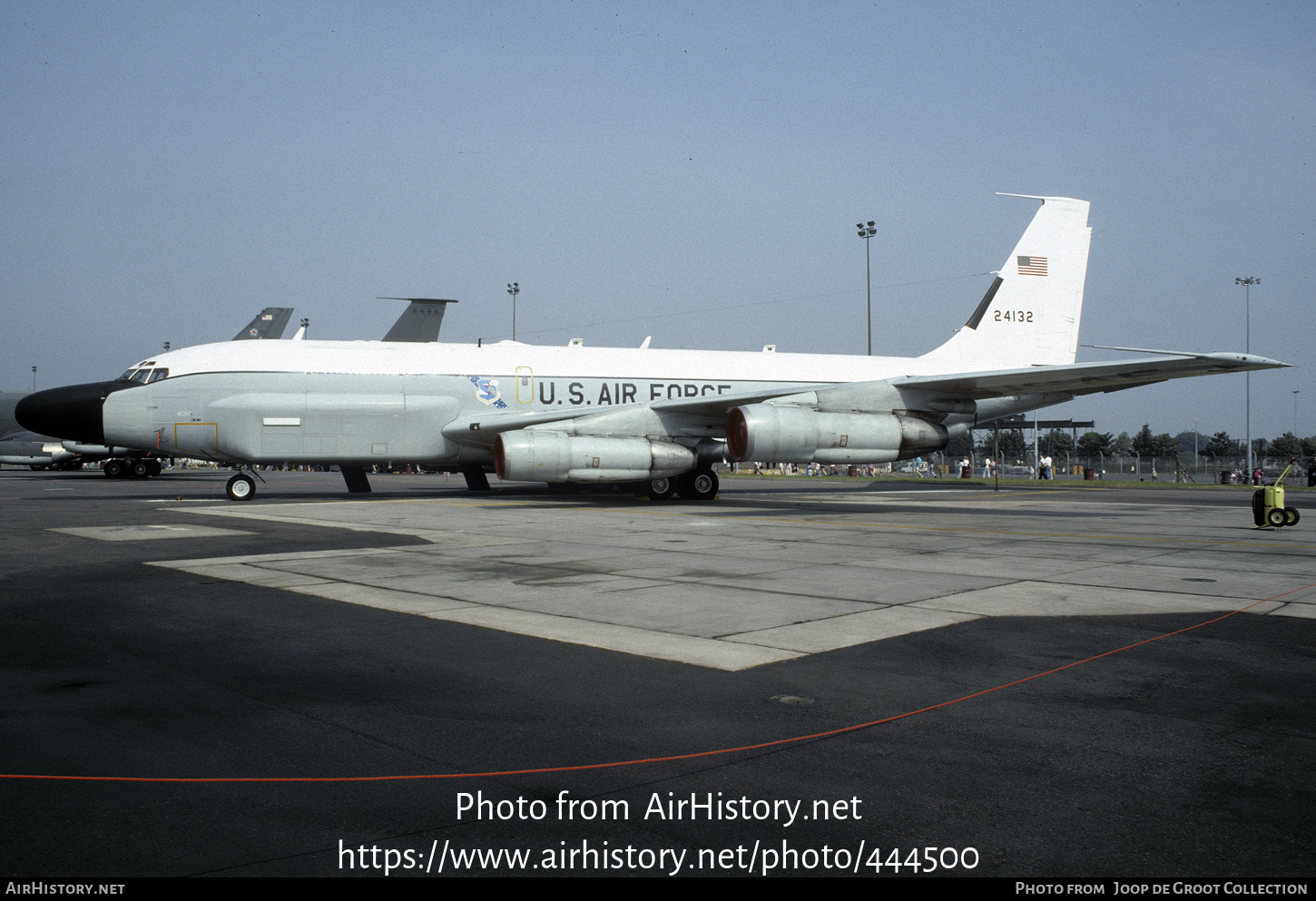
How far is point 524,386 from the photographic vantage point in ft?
75.2

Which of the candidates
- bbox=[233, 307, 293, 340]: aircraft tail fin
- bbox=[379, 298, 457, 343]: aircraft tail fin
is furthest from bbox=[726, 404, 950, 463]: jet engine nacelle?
bbox=[233, 307, 293, 340]: aircraft tail fin

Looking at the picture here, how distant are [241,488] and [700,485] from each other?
1135 centimetres

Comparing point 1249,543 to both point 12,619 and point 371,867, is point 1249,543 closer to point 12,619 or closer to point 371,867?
point 371,867

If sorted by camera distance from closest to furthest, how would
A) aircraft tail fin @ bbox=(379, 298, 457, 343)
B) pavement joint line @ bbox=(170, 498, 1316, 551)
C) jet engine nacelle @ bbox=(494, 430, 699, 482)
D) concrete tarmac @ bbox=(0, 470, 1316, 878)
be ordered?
concrete tarmac @ bbox=(0, 470, 1316, 878), pavement joint line @ bbox=(170, 498, 1316, 551), jet engine nacelle @ bbox=(494, 430, 699, 482), aircraft tail fin @ bbox=(379, 298, 457, 343)

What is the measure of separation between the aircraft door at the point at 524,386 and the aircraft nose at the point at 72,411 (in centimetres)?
881

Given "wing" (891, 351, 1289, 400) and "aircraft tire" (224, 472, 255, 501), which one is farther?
"aircraft tire" (224, 472, 255, 501)

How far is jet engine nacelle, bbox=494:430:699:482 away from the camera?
61.3 ft

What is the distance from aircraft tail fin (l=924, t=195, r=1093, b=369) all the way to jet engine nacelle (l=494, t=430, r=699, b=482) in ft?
37.8

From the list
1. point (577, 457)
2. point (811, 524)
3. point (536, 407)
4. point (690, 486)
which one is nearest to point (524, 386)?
point (536, 407)

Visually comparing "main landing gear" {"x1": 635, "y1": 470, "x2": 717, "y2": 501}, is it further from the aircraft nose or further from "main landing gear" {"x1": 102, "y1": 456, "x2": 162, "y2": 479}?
"main landing gear" {"x1": 102, "y1": 456, "x2": 162, "y2": 479}

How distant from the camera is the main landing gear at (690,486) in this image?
2266 cm

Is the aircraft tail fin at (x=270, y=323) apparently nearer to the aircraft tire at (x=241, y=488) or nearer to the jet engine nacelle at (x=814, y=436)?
the aircraft tire at (x=241, y=488)

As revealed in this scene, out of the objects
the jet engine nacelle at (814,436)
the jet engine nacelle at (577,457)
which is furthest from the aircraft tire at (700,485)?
the jet engine nacelle at (814,436)

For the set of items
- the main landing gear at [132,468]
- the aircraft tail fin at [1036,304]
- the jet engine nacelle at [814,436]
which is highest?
the aircraft tail fin at [1036,304]
